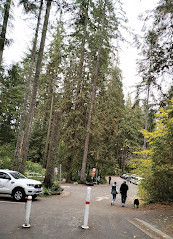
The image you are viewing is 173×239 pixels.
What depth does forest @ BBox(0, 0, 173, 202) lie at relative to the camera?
874 cm

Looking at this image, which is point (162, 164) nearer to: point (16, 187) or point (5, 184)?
point (16, 187)

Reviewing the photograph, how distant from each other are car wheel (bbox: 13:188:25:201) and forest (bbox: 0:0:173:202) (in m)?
4.15

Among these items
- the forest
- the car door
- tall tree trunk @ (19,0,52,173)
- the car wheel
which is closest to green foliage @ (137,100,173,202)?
the forest

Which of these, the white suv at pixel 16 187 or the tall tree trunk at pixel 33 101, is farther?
the tall tree trunk at pixel 33 101

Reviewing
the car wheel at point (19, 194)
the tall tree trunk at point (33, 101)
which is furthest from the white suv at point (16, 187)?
the tall tree trunk at point (33, 101)

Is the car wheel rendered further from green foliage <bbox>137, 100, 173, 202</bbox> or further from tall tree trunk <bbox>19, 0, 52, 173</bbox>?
green foliage <bbox>137, 100, 173, 202</bbox>

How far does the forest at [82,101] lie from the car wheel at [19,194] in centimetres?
415

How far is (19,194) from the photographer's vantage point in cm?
1166

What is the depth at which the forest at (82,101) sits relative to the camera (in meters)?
8.74

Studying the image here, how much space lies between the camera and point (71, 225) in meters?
6.95

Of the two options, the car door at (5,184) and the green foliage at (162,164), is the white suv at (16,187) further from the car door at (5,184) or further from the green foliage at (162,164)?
the green foliage at (162,164)

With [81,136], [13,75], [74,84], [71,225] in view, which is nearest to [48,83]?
→ [74,84]

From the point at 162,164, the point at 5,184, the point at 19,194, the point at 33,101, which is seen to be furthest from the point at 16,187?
the point at 162,164

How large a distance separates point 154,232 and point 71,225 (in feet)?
8.78
